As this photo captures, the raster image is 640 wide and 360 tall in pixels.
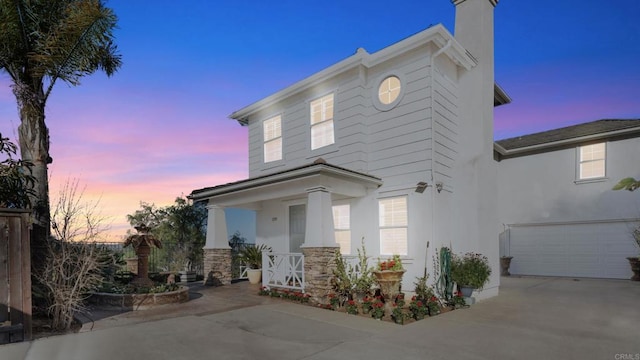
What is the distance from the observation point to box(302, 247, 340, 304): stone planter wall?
347 inches

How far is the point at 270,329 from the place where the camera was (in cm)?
666

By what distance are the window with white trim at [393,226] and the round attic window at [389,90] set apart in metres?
2.70

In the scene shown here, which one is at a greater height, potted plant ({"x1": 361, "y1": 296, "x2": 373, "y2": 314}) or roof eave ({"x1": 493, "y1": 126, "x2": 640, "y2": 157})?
roof eave ({"x1": 493, "y1": 126, "x2": 640, "y2": 157})

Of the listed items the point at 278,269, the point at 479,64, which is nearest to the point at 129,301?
the point at 278,269

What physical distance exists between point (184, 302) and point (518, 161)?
50.6 feet

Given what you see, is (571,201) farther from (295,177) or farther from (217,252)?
(217,252)

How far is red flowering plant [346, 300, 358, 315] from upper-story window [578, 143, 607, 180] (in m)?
12.8

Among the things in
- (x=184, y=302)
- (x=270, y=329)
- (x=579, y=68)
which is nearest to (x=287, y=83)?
(x=184, y=302)

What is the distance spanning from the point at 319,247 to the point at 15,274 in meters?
5.55

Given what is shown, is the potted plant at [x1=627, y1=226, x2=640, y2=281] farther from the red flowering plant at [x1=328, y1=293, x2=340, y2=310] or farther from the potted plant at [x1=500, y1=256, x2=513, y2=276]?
the red flowering plant at [x1=328, y1=293, x2=340, y2=310]

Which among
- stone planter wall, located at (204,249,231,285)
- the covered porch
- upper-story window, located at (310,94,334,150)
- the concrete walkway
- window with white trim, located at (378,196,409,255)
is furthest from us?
stone planter wall, located at (204,249,231,285)

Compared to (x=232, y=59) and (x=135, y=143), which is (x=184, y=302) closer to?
(x=135, y=143)

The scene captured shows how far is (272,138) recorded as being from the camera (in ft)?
44.6

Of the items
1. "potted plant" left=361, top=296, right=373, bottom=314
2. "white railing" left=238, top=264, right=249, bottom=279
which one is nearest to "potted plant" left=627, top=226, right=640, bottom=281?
"potted plant" left=361, top=296, right=373, bottom=314
